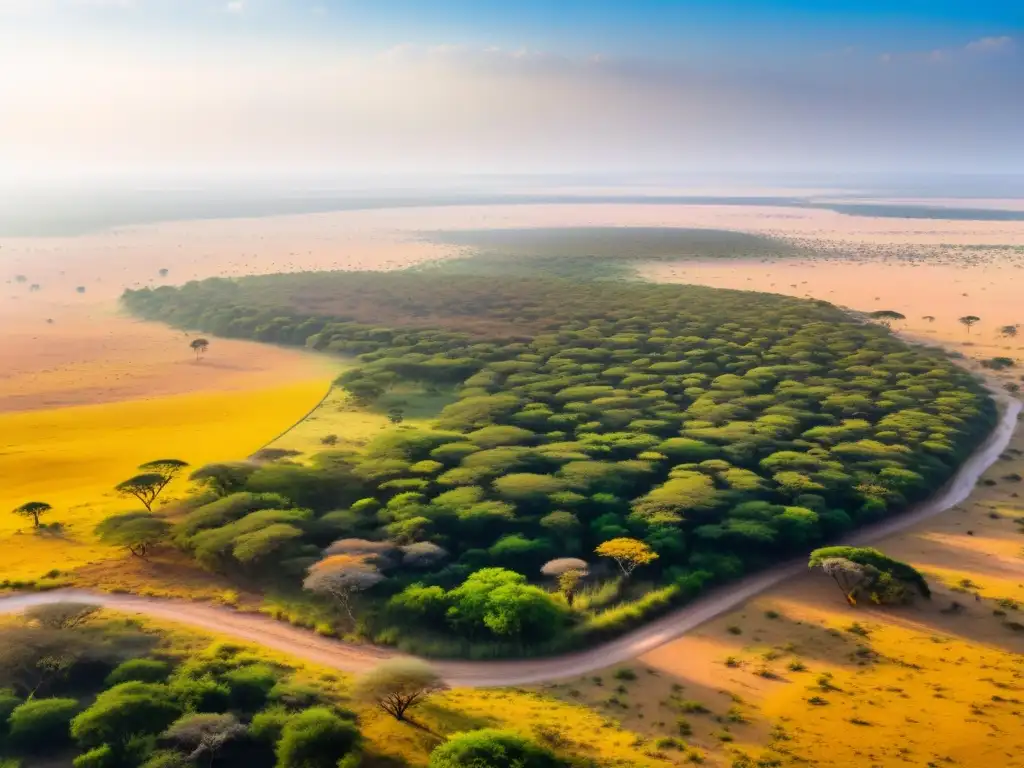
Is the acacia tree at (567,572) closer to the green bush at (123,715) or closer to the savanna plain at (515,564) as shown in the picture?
the savanna plain at (515,564)

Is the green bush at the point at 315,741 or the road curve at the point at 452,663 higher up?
the green bush at the point at 315,741

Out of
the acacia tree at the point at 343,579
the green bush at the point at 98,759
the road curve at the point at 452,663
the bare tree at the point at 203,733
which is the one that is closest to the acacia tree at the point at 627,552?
the road curve at the point at 452,663

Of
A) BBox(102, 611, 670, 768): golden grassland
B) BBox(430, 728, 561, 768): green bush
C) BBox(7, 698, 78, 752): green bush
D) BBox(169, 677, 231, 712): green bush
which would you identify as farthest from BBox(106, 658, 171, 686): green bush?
BBox(430, 728, 561, 768): green bush

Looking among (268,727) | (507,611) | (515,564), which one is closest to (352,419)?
(515,564)

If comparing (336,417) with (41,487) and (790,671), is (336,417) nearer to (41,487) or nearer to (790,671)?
(41,487)

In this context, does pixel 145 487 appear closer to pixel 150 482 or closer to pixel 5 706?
pixel 150 482

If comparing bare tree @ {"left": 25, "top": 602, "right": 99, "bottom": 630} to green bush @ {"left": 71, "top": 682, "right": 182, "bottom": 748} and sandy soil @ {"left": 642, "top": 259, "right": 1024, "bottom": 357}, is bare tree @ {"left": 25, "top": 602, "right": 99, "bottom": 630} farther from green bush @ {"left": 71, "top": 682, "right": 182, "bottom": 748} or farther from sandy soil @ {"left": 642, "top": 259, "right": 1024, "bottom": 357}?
sandy soil @ {"left": 642, "top": 259, "right": 1024, "bottom": 357}

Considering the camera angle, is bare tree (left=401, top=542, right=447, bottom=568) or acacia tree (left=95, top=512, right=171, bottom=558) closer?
bare tree (left=401, top=542, right=447, bottom=568)
